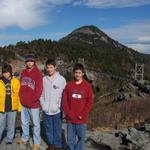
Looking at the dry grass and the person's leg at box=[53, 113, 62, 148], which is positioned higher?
the person's leg at box=[53, 113, 62, 148]

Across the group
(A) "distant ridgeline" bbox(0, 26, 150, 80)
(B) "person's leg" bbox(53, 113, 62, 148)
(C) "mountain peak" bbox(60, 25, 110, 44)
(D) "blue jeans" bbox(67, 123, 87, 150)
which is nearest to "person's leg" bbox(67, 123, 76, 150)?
(D) "blue jeans" bbox(67, 123, 87, 150)

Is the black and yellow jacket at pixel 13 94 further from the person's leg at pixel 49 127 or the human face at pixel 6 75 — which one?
the person's leg at pixel 49 127

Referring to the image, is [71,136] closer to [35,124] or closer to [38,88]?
[35,124]

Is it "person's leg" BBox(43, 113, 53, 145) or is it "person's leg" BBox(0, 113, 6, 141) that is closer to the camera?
"person's leg" BBox(43, 113, 53, 145)

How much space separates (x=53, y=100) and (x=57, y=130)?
62 cm

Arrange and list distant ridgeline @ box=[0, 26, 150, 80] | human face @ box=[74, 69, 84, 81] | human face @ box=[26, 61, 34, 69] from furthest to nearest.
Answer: distant ridgeline @ box=[0, 26, 150, 80], human face @ box=[26, 61, 34, 69], human face @ box=[74, 69, 84, 81]

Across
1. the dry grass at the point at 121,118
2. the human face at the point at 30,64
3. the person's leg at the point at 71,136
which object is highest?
the human face at the point at 30,64

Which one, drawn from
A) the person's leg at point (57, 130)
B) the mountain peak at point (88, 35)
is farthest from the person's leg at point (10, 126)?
the mountain peak at point (88, 35)

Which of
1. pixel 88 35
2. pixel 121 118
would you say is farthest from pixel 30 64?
pixel 88 35

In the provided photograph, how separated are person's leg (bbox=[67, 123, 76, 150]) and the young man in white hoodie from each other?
474 millimetres

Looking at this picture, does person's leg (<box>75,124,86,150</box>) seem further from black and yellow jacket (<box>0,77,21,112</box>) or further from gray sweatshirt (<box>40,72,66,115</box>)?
black and yellow jacket (<box>0,77,21,112</box>)

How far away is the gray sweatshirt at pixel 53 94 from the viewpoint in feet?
27.1

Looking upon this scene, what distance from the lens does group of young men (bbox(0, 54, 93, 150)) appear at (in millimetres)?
7871

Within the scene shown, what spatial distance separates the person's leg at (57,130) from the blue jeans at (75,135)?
44cm
